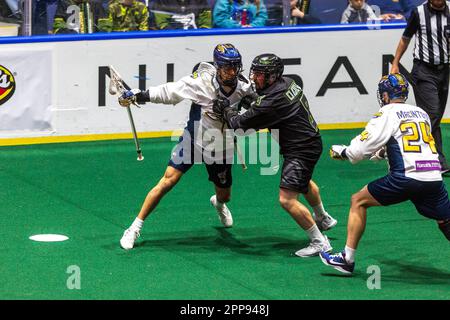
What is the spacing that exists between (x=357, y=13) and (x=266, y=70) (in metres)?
6.06

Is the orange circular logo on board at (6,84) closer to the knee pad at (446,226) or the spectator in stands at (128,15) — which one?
the spectator in stands at (128,15)

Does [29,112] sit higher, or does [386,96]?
[386,96]

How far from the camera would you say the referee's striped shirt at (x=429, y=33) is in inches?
483

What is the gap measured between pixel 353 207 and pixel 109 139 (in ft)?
18.6

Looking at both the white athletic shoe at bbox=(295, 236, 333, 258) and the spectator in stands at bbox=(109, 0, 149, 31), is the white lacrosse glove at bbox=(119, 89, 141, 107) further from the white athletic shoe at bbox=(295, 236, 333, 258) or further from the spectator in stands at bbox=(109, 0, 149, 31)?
the spectator in stands at bbox=(109, 0, 149, 31)

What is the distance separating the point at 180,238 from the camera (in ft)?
32.9

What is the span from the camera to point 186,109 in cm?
1404

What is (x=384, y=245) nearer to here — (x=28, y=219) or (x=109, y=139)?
(x=28, y=219)

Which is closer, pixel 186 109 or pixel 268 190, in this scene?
pixel 268 190

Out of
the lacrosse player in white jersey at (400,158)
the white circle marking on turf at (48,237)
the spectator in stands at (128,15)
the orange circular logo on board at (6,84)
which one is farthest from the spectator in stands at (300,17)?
the lacrosse player in white jersey at (400,158)

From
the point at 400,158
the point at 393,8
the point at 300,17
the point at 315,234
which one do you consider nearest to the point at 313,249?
the point at 315,234

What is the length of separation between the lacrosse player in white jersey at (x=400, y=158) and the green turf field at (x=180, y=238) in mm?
616

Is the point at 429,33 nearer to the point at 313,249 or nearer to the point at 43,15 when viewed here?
the point at 313,249

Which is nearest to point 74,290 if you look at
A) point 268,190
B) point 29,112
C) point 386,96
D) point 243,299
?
point 243,299
